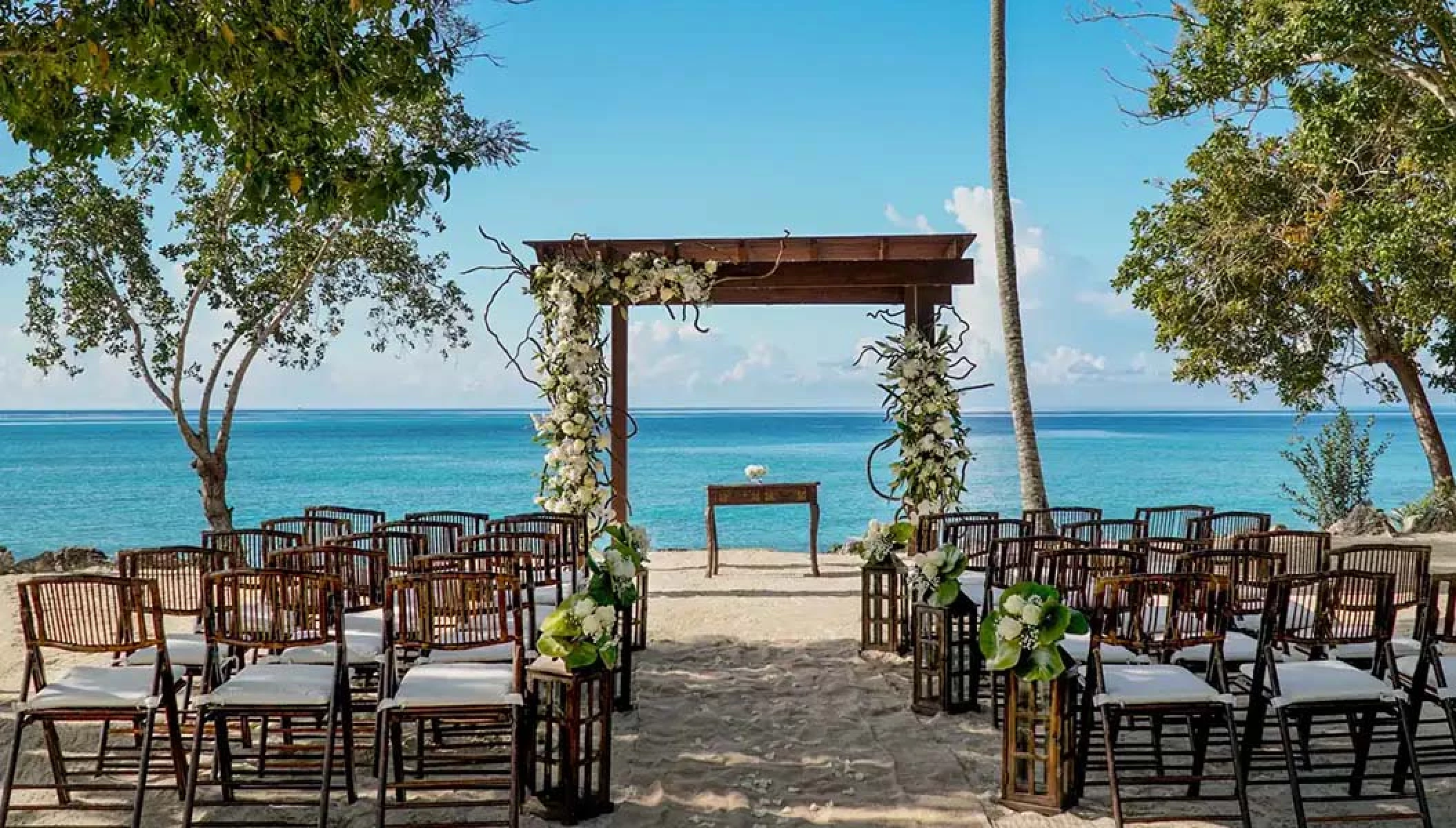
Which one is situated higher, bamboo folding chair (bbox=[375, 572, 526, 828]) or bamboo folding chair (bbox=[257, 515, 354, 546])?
bamboo folding chair (bbox=[257, 515, 354, 546])

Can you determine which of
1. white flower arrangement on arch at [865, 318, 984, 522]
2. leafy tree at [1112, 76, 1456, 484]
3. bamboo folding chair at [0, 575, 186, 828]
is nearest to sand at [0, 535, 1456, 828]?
bamboo folding chair at [0, 575, 186, 828]

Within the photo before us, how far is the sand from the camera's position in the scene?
422cm

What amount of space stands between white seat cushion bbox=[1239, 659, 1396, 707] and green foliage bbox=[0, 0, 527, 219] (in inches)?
166

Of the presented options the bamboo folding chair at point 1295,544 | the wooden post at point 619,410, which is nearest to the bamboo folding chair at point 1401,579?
the bamboo folding chair at point 1295,544

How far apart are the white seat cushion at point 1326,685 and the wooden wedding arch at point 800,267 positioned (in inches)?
171

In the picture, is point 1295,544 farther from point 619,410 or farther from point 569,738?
point 619,410

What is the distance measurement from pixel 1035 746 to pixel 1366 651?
1755 mm

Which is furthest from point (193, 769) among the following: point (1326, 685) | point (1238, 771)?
point (1326, 685)

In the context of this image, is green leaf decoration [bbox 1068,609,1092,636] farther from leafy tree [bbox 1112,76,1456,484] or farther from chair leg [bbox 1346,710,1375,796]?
leafy tree [bbox 1112,76,1456,484]

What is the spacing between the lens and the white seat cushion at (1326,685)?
4.05m

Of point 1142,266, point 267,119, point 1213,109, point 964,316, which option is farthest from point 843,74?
point 267,119

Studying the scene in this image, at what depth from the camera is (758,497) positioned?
11.0 metres

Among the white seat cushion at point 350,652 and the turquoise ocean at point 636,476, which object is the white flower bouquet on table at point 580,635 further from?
the turquoise ocean at point 636,476

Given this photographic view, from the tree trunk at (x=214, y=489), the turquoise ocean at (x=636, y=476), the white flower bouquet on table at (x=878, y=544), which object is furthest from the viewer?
the turquoise ocean at (x=636, y=476)
